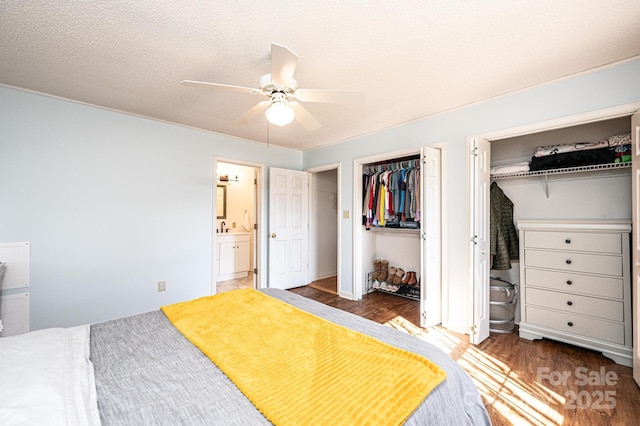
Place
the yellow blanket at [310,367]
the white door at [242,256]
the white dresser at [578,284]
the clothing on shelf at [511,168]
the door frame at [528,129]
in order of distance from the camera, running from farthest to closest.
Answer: the white door at [242,256]
the clothing on shelf at [511,168]
the white dresser at [578,284]
the door frame at [528,129]
the yellow blanket at [310,367]

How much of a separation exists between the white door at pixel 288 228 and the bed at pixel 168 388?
9.19ft

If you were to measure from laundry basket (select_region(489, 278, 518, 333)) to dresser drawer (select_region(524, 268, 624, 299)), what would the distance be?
0.25 metres

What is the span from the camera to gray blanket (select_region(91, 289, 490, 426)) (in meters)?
0.84

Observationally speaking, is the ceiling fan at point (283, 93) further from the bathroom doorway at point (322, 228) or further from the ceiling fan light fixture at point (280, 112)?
the bathroom doorway at point (322, 228)

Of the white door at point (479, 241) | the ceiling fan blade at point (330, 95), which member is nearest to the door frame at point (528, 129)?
the white door at point (479, 241)

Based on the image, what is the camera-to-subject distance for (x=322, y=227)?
5.12 metres

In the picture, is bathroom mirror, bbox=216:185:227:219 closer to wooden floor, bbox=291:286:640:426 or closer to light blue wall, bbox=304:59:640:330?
light blue wall, bbox=304:59:640:330

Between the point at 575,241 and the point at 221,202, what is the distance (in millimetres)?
5111

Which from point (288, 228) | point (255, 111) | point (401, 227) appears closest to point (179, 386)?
point (255, 111)

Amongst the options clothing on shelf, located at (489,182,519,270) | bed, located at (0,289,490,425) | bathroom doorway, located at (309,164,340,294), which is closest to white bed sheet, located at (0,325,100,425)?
bed, located at (0,289,490,425)

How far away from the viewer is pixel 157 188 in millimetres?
3273

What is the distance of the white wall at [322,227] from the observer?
493 centimetres

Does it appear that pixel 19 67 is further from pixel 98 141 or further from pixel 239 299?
pixel 239 299

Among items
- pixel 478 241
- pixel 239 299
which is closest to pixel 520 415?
pixel 478 241
